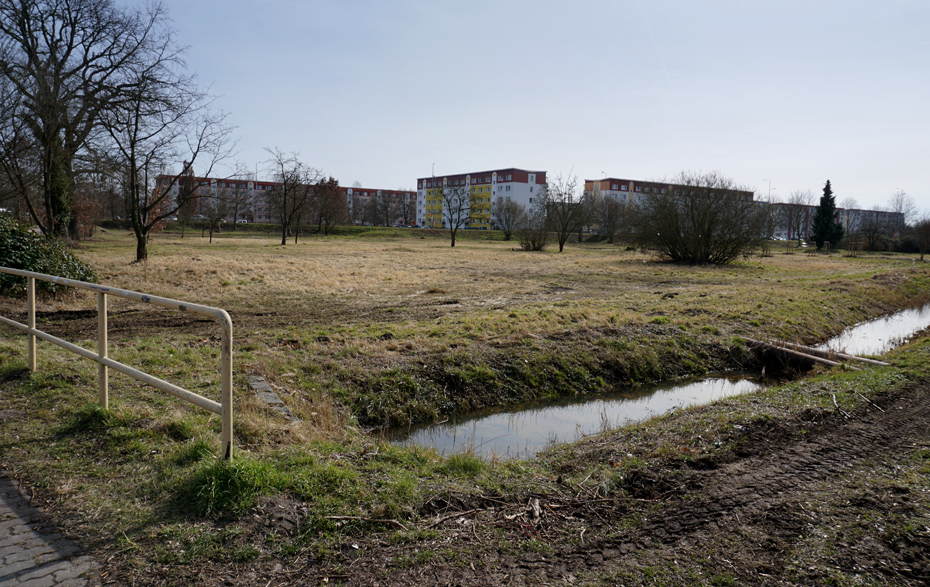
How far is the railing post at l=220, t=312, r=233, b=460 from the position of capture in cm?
382

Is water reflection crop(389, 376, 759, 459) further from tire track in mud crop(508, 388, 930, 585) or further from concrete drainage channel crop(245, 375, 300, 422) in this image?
tire track in mud crop(508, 388, 930, 585)

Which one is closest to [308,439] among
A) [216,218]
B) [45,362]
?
[45,362]

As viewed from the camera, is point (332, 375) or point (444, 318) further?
point (444, 318)

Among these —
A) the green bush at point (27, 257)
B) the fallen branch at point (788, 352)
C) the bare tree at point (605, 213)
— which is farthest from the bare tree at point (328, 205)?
the fallen branch at point (788, 352)

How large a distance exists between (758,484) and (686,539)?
135cm

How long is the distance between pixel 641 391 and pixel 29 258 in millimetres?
13751

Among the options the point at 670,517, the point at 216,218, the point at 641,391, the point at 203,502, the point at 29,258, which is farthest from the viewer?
the point at 216,218

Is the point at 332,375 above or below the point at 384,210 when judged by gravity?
below

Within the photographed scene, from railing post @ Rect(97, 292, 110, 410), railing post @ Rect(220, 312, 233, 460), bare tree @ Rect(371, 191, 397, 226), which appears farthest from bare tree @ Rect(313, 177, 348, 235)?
railing post @ Rect(220, 312, 233, 460)

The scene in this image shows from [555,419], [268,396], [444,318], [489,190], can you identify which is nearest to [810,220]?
[489,190]

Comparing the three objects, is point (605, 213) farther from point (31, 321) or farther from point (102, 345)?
point (102, 345)

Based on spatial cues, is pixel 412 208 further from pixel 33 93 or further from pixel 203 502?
pixel 203 502

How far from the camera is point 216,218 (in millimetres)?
53438

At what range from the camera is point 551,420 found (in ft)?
29.5
